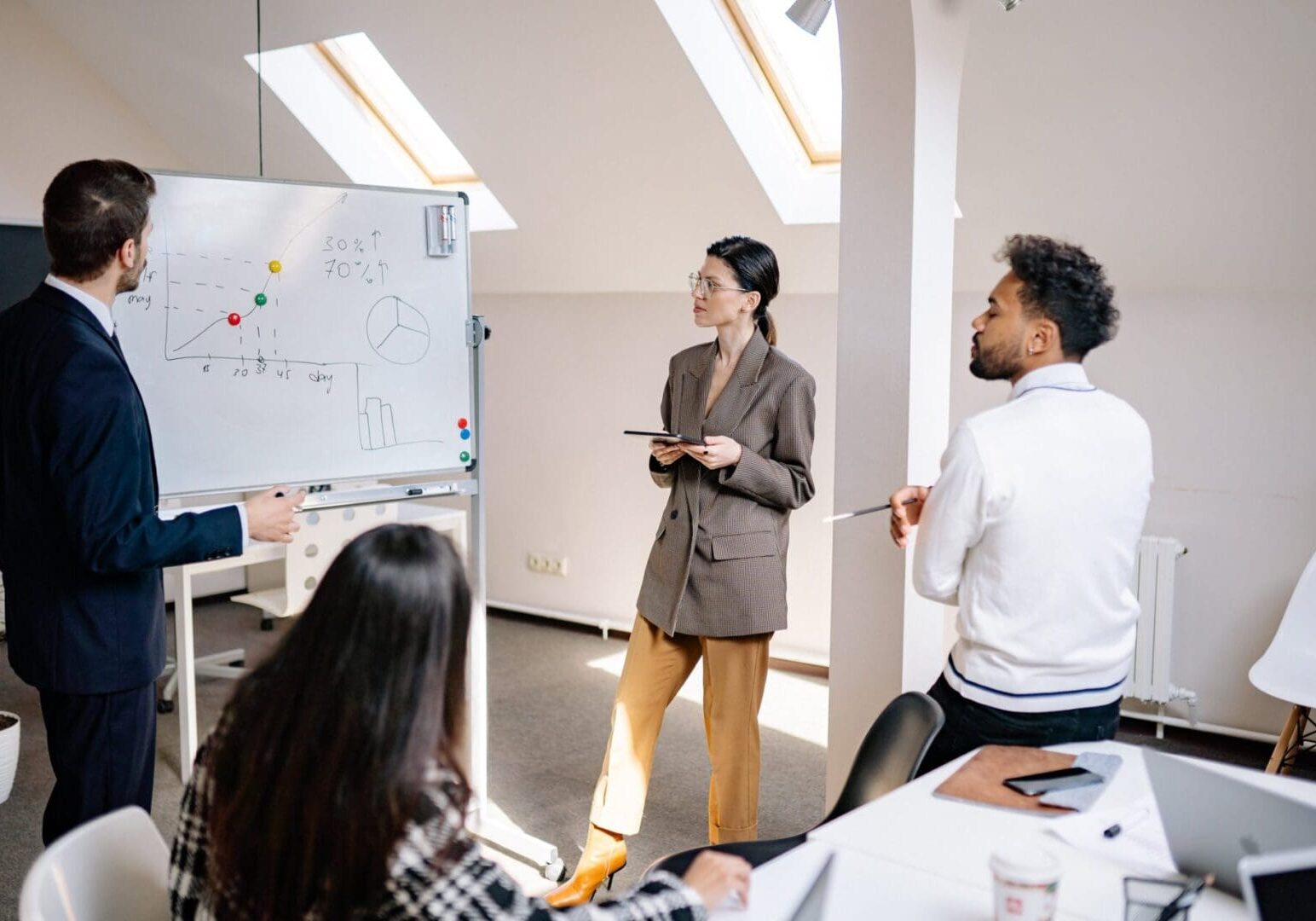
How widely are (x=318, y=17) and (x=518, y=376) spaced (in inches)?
72.2

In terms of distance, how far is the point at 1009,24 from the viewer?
3.11m

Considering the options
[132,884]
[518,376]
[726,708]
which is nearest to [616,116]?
[518,376]

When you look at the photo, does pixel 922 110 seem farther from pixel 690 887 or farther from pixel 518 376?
pixel 518 376

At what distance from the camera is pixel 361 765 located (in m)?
1.08

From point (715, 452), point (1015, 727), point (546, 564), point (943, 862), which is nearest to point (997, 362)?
point (1015, 727)

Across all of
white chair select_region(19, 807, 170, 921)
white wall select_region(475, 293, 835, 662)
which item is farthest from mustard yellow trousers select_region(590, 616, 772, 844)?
white wall select_region(475, 293, 835, 662)

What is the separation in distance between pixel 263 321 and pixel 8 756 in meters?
1.57

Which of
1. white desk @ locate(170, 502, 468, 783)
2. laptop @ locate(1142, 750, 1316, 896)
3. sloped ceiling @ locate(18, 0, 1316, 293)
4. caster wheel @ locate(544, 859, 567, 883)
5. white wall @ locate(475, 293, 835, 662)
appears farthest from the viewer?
white wall @ locate(475, 293, 835, 662)

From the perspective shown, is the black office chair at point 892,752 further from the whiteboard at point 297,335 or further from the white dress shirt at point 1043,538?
the whiteboard at point 297,335

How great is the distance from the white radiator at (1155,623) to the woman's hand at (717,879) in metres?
2.82

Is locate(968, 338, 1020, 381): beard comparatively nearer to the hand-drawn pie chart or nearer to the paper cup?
the paper cup

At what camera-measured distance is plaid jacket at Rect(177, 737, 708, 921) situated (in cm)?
108

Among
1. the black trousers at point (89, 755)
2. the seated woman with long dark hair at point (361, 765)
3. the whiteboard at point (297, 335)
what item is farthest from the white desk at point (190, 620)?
the seated woman with long dark hair at point (361, 765)

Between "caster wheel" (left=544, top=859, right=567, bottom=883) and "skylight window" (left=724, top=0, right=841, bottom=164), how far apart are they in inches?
94.3
